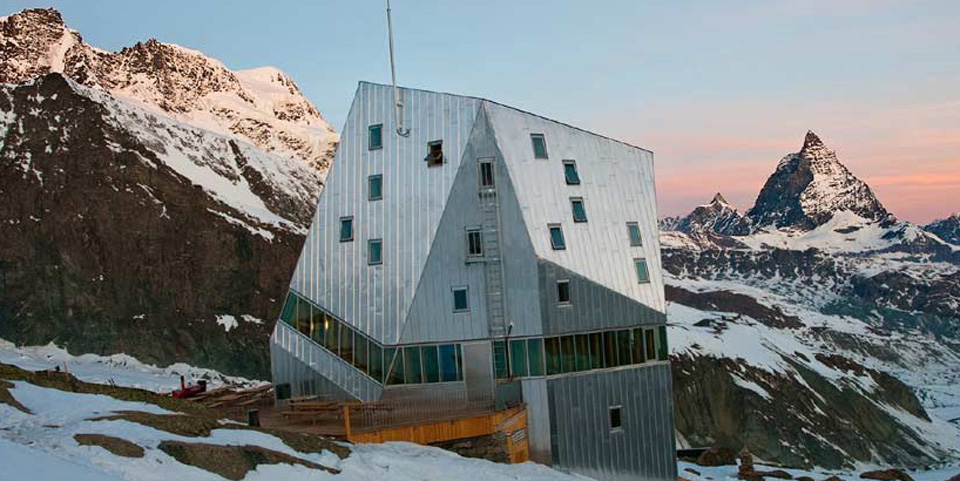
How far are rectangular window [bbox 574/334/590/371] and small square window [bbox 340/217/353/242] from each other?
10.3 metres

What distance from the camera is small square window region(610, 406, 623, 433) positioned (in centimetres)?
4034

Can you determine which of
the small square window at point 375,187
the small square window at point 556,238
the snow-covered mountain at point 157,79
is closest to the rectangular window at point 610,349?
the small square window at point 556,238

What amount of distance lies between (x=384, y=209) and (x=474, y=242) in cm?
416

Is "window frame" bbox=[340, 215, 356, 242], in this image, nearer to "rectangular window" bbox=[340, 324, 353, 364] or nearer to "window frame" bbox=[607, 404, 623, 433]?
"rectangular window" bbox=[340, 324, 353, 364]

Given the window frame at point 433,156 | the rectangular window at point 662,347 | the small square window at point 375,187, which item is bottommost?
the rectangular window at point 662,347

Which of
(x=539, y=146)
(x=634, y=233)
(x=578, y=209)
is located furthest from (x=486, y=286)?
Result: (x=634, y=233)

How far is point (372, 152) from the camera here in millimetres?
41812

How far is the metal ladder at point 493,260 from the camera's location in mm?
38938

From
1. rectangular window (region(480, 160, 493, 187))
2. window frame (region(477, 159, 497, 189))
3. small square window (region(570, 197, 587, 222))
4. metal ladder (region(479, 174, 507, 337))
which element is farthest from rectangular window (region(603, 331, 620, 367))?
rectangular window (region(480, 160, 493, 187))

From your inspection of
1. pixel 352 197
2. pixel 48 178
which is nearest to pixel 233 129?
pixel 48 178

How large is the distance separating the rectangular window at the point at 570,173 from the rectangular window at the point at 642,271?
14.0 ft

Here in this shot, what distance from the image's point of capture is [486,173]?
39906 millimetres

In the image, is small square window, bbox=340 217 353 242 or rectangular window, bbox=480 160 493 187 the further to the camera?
small square window, bbox=340 217 353 242

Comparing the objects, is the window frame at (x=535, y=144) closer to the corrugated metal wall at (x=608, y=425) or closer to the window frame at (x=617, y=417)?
the corrugated metal wall at (x=608, y=425)
